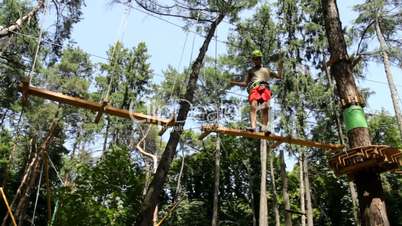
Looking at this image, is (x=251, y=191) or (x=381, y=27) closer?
(x=381, y=27)

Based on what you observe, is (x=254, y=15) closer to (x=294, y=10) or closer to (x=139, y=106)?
(x=294, y=10)

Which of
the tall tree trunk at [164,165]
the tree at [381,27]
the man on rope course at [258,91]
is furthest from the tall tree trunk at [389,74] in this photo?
the man on rope course at [258,91]

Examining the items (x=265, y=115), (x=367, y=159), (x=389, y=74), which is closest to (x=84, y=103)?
(x=265, y=115)

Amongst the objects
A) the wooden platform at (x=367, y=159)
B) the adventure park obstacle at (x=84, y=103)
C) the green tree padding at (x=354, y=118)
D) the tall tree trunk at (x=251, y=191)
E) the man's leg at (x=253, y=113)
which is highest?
the tall tree trunk at (x=251, y=191)

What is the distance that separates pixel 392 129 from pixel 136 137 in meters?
10.6

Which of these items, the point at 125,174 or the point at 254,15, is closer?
the point at 125,174

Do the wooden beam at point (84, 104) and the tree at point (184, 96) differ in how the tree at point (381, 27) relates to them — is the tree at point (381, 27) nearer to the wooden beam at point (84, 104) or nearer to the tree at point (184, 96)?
the tree at point (184, 96)

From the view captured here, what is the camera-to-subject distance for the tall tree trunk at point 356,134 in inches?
99.5

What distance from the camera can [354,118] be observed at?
286 centimetres

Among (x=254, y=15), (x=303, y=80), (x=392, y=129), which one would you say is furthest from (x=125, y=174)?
(x=392, y=129)

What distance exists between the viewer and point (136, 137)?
1709 centimetres

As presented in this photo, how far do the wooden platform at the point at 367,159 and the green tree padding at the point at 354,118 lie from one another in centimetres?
27

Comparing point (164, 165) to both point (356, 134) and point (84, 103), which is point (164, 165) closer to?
point (84, 103)

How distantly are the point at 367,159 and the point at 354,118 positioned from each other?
1.29 ft
